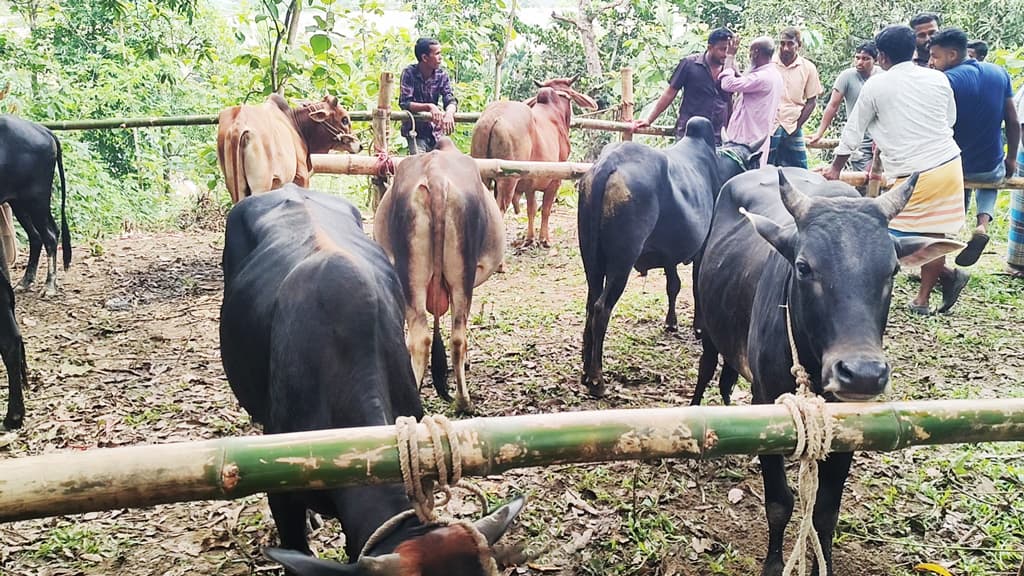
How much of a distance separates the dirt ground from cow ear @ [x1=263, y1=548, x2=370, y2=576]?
1882 mm

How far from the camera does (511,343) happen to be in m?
6.37

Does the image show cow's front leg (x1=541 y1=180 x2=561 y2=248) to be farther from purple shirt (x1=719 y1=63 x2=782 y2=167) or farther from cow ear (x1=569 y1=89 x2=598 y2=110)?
purple shirt (x1=719 y1=63 x2=782 y2=167)

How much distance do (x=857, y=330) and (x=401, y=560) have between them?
1.76 metres

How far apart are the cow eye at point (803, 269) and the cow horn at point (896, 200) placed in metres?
0.41

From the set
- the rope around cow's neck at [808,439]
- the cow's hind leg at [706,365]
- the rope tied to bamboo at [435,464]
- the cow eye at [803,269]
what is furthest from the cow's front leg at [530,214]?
the rope tied to bamboo at [435,464]

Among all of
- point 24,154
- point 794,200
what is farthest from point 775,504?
point 24,154

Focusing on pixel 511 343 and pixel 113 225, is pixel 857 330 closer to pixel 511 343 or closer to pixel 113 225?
pixel 511 343

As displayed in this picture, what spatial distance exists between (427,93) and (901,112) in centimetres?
510

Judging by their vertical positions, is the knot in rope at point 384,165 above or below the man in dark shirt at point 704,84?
below

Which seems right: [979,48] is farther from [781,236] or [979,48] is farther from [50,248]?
[50,248]

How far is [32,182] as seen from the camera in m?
7.66

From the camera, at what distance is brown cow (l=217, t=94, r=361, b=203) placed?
675cm

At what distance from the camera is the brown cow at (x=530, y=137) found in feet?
29.5

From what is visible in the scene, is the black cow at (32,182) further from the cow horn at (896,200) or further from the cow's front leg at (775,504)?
the cow horn at (896,200)
